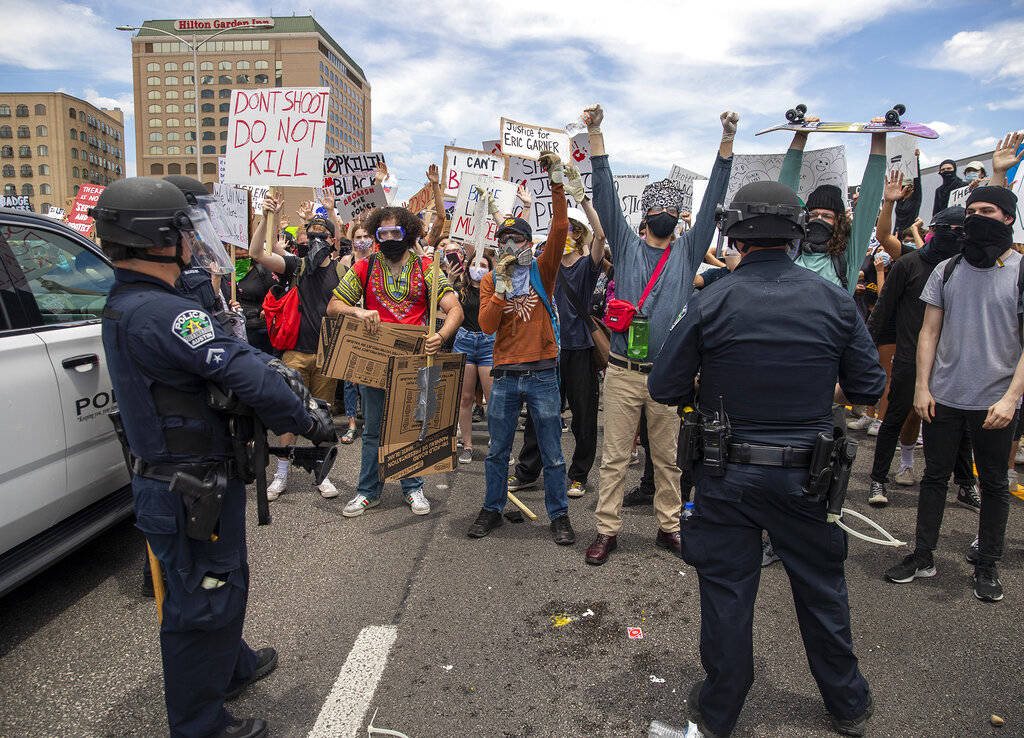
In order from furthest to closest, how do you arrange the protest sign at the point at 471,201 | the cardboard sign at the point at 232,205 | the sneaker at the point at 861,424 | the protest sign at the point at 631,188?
the protest sign at the point at 631,188 → the sneaker at the point at 861,424 → the cardboard sign at the point at 232,205 → the protest sign at the point at 471,201

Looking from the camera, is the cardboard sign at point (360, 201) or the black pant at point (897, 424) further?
the cardboard sign at point (360, 201)

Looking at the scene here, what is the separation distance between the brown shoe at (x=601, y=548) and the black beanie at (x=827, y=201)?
2.50 metres

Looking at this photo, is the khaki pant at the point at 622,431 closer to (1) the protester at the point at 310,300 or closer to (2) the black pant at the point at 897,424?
(2) the black pant at the point at 897,424

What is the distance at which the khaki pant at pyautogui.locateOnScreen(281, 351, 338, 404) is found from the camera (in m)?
5.74

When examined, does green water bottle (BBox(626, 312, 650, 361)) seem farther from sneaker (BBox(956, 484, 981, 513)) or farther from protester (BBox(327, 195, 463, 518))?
sneaker (BBox(956, 484, 981, 513))

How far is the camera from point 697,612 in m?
3.41

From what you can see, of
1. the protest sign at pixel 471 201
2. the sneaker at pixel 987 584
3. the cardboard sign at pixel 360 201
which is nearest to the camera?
the sneaker at pixel 987 584

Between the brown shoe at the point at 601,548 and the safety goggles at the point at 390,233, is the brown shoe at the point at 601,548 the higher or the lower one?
the lower one

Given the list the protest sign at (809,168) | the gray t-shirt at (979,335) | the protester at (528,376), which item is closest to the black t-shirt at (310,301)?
the protester at (528,376)

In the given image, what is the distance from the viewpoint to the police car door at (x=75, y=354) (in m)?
3.28

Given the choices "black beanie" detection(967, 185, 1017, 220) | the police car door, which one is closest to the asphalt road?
the police car door

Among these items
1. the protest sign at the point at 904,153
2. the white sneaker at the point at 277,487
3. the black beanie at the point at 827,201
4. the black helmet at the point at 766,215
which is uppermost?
the protest sign at the point at 904,153

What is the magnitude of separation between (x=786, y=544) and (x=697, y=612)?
123 cm

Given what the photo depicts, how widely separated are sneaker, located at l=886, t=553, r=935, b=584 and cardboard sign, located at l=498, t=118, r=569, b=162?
4.69 metres
